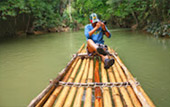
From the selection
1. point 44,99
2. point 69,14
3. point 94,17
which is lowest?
point 44,99

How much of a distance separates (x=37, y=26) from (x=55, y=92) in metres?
13.4

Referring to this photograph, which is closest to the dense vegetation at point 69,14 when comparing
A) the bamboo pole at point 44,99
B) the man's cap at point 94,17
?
the man's cap at point 94,17

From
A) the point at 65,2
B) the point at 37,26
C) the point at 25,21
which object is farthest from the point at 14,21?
the point at 65,2

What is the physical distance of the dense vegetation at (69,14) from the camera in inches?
332

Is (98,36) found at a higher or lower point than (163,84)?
higher

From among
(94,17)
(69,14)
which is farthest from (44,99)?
(69,14)

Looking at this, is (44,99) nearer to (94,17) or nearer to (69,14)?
(94,17)

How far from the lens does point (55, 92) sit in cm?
175

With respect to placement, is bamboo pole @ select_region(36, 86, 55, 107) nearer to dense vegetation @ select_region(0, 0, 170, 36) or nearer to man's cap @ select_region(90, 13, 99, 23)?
man's cap @ select_region(90, 13, 99, 23)

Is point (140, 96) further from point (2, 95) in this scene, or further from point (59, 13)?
point (59, 13)

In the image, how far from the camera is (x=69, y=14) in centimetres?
1800

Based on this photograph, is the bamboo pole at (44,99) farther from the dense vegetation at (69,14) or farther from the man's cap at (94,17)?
the dense vegetation at (69,14)

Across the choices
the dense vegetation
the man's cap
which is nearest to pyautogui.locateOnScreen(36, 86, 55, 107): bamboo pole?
the man's cap

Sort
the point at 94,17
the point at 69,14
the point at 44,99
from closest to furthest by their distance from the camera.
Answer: the point at 44,99, the point at 94,17, the point at 69,14
